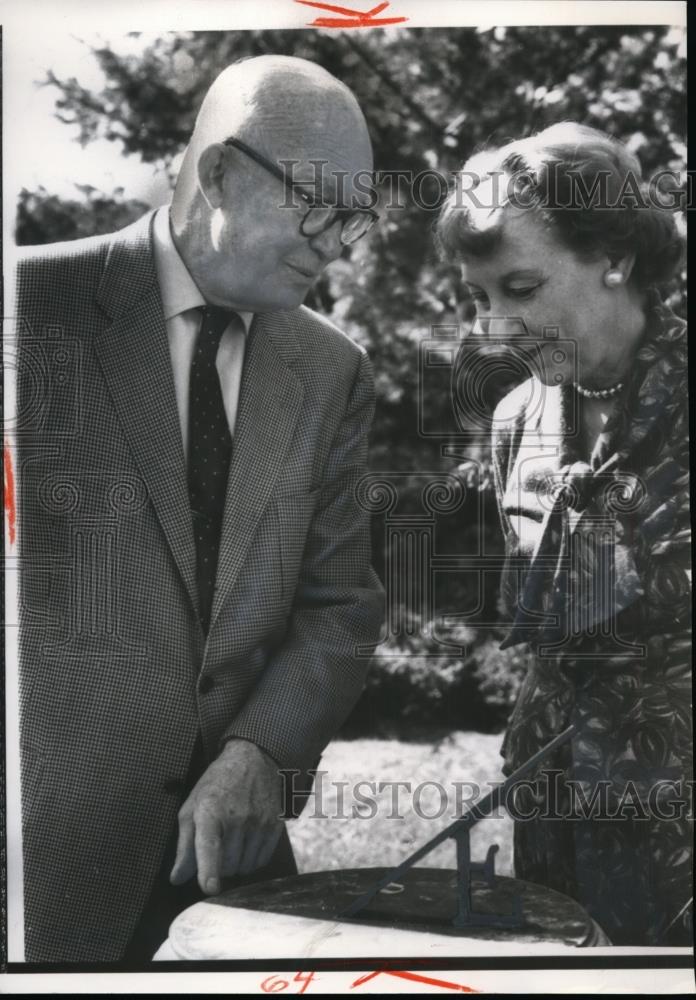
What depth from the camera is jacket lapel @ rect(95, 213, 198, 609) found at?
364 centimetres

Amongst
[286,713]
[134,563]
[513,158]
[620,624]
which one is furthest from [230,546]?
[513,158]

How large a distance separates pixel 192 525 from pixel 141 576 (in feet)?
0.67

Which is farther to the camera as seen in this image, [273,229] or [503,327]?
[503,327]

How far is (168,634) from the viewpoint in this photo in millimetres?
3652

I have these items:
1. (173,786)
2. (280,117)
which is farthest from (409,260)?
(173,786)

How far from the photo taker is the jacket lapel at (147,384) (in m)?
3.64

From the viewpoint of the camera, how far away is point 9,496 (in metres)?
3.73

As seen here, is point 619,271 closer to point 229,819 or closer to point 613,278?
point 613,278

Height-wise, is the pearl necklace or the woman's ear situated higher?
the woman's ear

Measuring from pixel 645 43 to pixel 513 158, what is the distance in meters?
0.52

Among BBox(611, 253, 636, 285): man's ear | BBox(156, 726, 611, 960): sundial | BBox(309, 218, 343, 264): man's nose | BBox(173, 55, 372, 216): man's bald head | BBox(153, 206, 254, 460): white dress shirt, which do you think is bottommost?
BBox(156, 726, 611, 960): sundial

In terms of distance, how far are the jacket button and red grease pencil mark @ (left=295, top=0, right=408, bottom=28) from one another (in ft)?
7.17

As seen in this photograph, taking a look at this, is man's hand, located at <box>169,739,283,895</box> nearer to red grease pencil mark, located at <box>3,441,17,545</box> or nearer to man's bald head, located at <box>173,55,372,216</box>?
red grease pencil mark, located at <box>3,441,17,545</box>

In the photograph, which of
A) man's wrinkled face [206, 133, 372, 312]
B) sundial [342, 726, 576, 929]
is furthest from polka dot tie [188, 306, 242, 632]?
sundial [342, 726, 576, 929]
